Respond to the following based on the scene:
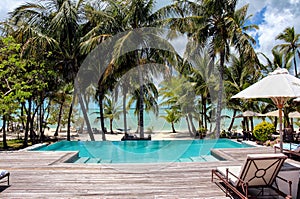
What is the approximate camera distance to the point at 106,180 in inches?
189

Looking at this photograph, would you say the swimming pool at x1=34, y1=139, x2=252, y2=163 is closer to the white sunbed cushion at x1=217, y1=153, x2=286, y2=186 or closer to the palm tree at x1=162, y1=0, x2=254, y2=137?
the palm tree at x1=162, y1=0, x2=254, y2=137

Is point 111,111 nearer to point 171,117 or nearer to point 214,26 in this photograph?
point 171,117

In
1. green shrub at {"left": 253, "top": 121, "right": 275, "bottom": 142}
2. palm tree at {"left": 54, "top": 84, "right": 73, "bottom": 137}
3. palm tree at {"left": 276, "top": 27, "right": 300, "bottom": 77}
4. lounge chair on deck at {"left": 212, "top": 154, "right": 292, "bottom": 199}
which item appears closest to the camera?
lounge chair on deck at {"left": 212, "top": 154, "right": 292, "bottom": 199}

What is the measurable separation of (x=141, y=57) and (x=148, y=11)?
7.25 feet

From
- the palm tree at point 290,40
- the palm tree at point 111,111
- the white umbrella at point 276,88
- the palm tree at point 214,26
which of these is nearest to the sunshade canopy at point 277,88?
the white umbrella at point 276,88

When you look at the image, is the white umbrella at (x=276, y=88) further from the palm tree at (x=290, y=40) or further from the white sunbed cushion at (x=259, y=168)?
the palm tree at (x=290, y=40)

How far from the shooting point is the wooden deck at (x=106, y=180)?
409 centimetres

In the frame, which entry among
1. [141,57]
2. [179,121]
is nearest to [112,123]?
[179,121]

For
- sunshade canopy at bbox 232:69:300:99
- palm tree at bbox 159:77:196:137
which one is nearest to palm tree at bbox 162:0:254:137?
palm tree at bbox 159:77:196:137

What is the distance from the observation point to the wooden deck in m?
4.09

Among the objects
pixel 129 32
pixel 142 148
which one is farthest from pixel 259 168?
pixel 129 32

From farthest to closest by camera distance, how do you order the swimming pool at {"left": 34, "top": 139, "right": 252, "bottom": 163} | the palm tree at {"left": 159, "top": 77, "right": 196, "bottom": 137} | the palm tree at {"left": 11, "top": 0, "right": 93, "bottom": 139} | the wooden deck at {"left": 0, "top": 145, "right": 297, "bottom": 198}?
the palm tree at {"left": 159, "top": 77, "right": 196, "bottom": 137} < the palm tree at {"left": 11, "top": 0, "right": 93, "bottom": 139} < the swimming pool at {"left": 34, "top": 139, "right": 252, "bottom": 163} < the wooden deck at {"left": 0, "top": 145, "right": 297, "bottom": 198}

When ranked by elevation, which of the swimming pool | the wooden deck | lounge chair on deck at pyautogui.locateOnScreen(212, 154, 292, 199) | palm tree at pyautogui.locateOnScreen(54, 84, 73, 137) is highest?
palm tree at pyautogui.locateOnScreen(54, 84, 73, 137)

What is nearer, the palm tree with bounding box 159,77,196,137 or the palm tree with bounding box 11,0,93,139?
the palm tree with bounding box 11,0,93,139
